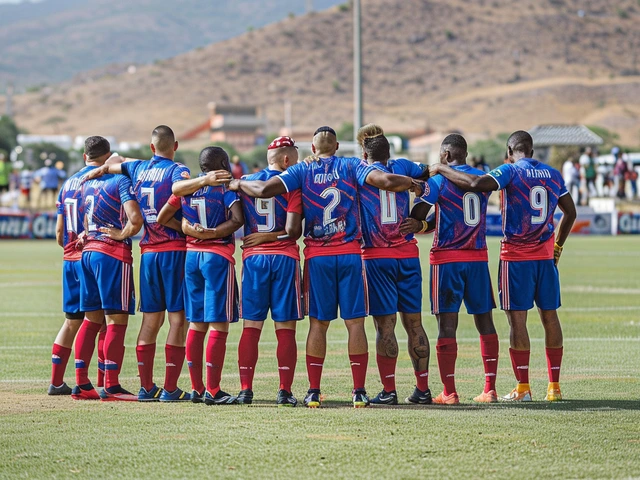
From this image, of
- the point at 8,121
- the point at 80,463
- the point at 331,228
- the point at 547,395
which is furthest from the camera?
the point at 8,121

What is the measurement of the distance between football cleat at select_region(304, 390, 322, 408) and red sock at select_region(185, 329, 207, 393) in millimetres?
949

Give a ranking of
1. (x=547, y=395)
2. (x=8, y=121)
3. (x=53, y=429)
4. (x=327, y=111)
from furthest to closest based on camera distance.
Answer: (x=327, y=111) → (x=8, y=121) → (x=547, y=395) → (x=53, y=429)

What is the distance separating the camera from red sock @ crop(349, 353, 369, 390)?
933cm

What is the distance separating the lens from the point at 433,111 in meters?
150

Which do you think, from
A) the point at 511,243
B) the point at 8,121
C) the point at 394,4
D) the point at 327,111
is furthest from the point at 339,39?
the point at 511,243

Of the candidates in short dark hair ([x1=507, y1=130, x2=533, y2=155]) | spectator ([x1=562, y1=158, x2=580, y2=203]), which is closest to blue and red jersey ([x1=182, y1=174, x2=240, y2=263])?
short dark hair ([x1=507, y1=130, x2=533, y2=155])

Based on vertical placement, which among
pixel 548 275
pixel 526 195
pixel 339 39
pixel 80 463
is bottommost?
pixel 80 463

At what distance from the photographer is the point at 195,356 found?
9633mm

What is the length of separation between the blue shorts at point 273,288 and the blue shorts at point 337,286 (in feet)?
→ 0.45

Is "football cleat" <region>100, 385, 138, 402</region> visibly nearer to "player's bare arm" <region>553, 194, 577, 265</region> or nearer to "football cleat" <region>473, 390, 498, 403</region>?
"football cleat" <region>473, 390, 498, 403</region>

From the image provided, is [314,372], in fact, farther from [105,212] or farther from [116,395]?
[105,212]

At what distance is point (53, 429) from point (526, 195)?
4428 millimetres

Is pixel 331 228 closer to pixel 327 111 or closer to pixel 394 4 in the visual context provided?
pixel 327 111

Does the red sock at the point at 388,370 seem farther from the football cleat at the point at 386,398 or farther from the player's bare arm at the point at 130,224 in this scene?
the player's bare arm at the point at 130,224
